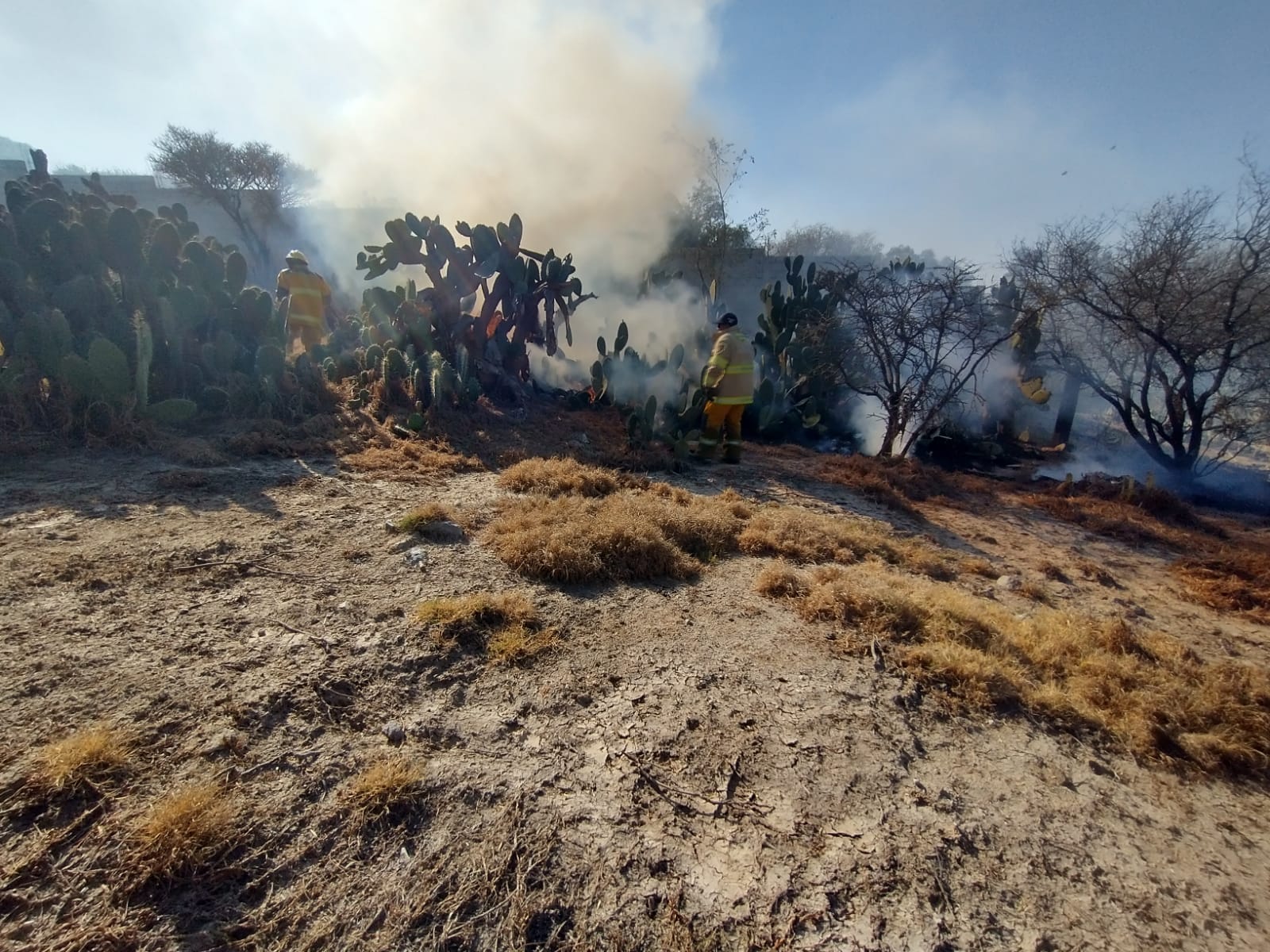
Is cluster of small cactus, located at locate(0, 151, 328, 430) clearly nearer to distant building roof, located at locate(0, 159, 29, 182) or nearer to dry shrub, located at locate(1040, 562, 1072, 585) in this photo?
dry shrub, located at locate(1040, 562, 1072, 585)

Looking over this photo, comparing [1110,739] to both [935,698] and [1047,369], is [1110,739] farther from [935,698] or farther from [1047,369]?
[1047,369]

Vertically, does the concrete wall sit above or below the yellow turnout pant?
above

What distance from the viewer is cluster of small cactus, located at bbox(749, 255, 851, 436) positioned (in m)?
9.75

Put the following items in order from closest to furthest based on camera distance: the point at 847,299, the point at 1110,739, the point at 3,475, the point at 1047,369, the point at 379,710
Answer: the point at 379,710 → the point at 1110,739 → the point at 3,475 → the point at 847,299 → the point at 1047,369

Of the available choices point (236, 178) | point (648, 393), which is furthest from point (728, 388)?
point (236, 178)

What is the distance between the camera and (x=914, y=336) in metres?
8.03

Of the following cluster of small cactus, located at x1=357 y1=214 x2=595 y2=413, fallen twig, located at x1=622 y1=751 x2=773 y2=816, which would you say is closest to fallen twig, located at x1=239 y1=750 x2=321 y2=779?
fallen twig, located at x1=622 y1=751 x2=773 y2=816

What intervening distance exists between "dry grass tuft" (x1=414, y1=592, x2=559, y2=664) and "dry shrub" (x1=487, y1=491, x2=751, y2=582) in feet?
1.77

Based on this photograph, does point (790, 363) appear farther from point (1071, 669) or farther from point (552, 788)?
point (552, 788)

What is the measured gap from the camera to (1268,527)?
7160 millimetres

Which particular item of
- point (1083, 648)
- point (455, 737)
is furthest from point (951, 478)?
point (455, 737)

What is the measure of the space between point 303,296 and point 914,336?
8.51 metres

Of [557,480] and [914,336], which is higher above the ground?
[914,336]

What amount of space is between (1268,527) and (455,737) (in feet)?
31.1
